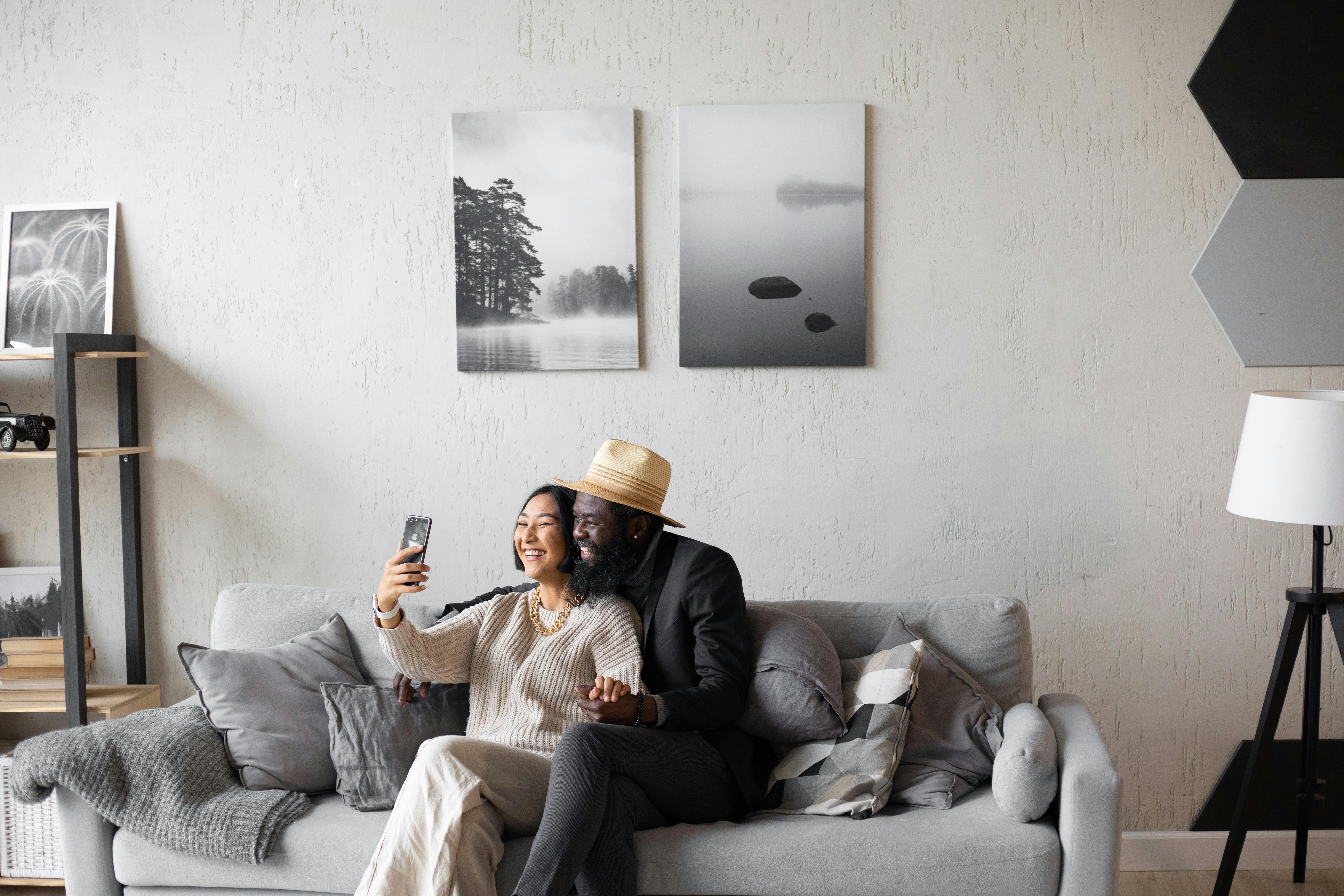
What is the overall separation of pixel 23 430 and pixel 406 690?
1486 mm

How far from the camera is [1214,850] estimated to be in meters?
2.78

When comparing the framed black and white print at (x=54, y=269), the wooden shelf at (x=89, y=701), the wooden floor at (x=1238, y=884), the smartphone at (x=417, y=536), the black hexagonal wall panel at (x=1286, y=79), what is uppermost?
the black hexagonal wall panel at (x=1286, y=79)

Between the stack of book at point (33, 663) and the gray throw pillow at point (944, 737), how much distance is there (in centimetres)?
229

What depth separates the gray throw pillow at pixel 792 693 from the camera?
2.17 meters

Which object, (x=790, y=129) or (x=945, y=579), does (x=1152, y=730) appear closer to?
(x=945, y=579)

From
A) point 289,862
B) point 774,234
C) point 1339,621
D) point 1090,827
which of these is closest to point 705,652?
point 1090,827

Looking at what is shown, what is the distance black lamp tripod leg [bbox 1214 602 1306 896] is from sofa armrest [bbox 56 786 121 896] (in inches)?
100

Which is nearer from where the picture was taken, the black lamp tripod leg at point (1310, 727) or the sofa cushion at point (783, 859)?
the sofa cushion at point (783, 859)

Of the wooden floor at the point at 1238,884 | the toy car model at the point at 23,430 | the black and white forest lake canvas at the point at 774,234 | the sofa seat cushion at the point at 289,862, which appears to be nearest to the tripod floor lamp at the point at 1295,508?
the wooden floor at the point at 1238,884

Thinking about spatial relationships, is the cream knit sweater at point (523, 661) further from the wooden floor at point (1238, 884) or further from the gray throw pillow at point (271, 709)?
the wooden floor at point (1238, 884)

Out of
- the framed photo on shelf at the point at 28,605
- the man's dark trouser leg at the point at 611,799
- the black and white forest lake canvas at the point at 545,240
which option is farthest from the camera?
the framed photo on shelf at the point at 28,605

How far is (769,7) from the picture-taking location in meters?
2.77

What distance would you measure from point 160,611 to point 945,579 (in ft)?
7.80

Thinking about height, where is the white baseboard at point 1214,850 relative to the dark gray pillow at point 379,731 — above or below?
below
